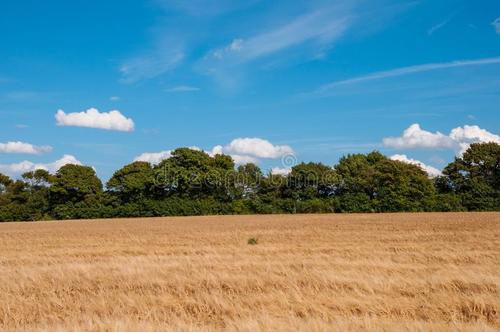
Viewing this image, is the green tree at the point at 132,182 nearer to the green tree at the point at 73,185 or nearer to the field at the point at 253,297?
the green tree at the point at 73,185

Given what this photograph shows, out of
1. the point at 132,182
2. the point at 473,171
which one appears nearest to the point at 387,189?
the point at 473,171

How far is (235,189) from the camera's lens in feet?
262

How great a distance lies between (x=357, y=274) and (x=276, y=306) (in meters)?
3.03

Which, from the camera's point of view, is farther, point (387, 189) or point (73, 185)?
point (73, 185)

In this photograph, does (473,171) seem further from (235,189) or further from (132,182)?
(132,182)

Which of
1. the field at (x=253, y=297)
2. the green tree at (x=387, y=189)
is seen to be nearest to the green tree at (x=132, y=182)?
the green tree at (x=387, y=189)

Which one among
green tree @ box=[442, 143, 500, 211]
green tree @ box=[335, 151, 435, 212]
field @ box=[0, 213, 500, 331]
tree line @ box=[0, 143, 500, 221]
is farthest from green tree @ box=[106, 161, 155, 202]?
field @ box=[0, 213, 500, 331]

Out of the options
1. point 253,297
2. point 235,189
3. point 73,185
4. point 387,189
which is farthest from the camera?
point 235,189

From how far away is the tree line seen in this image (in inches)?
2781

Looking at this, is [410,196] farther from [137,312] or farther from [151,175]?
[137,312]

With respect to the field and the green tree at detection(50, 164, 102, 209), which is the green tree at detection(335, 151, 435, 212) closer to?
the green tree at detection(50, 164, 102, 209)

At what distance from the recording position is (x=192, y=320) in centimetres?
673

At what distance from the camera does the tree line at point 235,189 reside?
7062 centimetres

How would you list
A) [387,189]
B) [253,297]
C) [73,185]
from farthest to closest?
[73,185] < [387,189] < [253,297]
